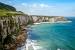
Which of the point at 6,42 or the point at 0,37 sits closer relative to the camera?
the point at 0,37

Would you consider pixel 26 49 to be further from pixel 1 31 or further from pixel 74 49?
pixel 74 49

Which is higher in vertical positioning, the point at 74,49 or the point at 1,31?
the point at 1,31

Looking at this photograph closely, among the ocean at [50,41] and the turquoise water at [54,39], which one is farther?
the turquoise water at [54,39]

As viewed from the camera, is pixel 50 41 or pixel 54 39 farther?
pixel 54 39

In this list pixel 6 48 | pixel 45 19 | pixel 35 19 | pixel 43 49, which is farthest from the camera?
pixel 45 19

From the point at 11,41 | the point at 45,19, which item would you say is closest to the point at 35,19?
the point at 45,19

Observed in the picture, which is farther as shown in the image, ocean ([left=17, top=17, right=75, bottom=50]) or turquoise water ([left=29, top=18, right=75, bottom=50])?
turquoise water ([left=29, top=18, right=75, bottom=50])

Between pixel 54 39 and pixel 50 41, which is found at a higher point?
pixel 50 41

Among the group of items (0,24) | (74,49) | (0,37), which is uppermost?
(0,24)

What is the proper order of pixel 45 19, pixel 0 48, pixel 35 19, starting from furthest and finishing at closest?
1. pixel 45 19
2. pixel 35 19
3. pixel 0 48
